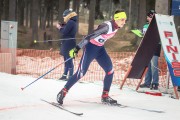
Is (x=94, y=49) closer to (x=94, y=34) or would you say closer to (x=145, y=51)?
(x=94, y=34)

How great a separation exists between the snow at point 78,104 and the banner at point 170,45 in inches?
22.7

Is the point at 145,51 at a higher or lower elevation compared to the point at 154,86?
higher

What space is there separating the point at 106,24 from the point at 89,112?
5.05 ft

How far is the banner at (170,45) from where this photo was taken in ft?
23.4

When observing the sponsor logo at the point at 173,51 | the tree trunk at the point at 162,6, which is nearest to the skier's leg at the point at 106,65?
the sponsor logo at the point at 173,51

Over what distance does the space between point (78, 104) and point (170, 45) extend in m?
2.52

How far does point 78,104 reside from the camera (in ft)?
20.1

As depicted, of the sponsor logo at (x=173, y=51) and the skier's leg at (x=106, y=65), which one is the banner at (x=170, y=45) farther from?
the skier's leg at (x=106, y=65)

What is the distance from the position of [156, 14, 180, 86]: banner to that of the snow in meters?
0.58

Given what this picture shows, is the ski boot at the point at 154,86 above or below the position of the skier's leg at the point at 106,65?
below

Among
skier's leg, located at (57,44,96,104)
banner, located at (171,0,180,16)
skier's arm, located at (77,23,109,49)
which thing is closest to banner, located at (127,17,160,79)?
banner, located at (171,0,180,16)

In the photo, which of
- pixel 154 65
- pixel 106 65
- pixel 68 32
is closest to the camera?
pixel 106 65

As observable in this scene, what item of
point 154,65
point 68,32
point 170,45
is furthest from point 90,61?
point 68,32

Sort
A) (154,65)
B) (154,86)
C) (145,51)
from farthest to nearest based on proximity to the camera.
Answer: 1. (154,86)
2. (154,65)
3. (145,51)
